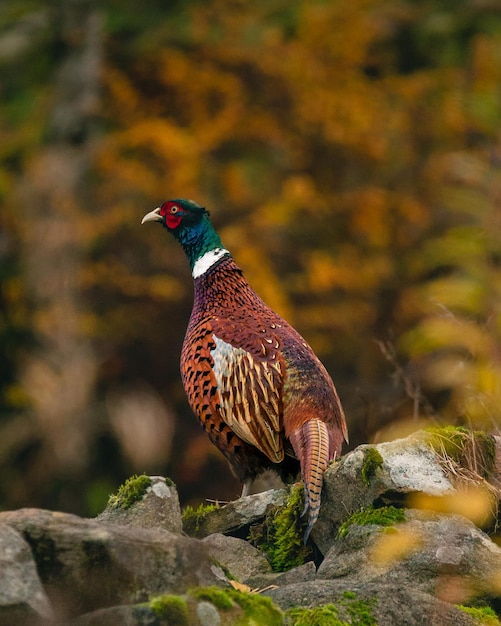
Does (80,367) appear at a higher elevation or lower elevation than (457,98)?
lower

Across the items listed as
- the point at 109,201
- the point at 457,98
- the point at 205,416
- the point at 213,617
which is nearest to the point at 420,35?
the point at 457,98

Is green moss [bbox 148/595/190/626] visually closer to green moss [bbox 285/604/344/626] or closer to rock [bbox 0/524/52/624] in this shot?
rock [bbox 0/524/52/624]

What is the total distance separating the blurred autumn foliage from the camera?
1305 centimetres

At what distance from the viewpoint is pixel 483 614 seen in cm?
465

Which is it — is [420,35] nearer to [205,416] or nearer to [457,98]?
[457,98]

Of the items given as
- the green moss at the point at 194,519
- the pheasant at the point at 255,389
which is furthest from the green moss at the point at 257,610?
the green moss at the point at 194,519

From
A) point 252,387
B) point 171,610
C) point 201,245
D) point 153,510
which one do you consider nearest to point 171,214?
point 201,245

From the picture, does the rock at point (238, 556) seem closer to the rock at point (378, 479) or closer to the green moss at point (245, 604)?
the rock at point (378, 479)

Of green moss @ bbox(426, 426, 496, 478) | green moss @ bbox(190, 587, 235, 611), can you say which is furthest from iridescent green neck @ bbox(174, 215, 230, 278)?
green moss @ bbox(190, 587, 235, 611)

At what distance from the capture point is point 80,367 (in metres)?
13.0

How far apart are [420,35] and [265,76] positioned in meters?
2.41

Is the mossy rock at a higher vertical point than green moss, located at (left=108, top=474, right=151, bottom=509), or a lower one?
higher

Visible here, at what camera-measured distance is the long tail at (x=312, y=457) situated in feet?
18.2

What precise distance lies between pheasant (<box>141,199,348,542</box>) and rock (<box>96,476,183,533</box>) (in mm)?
747
